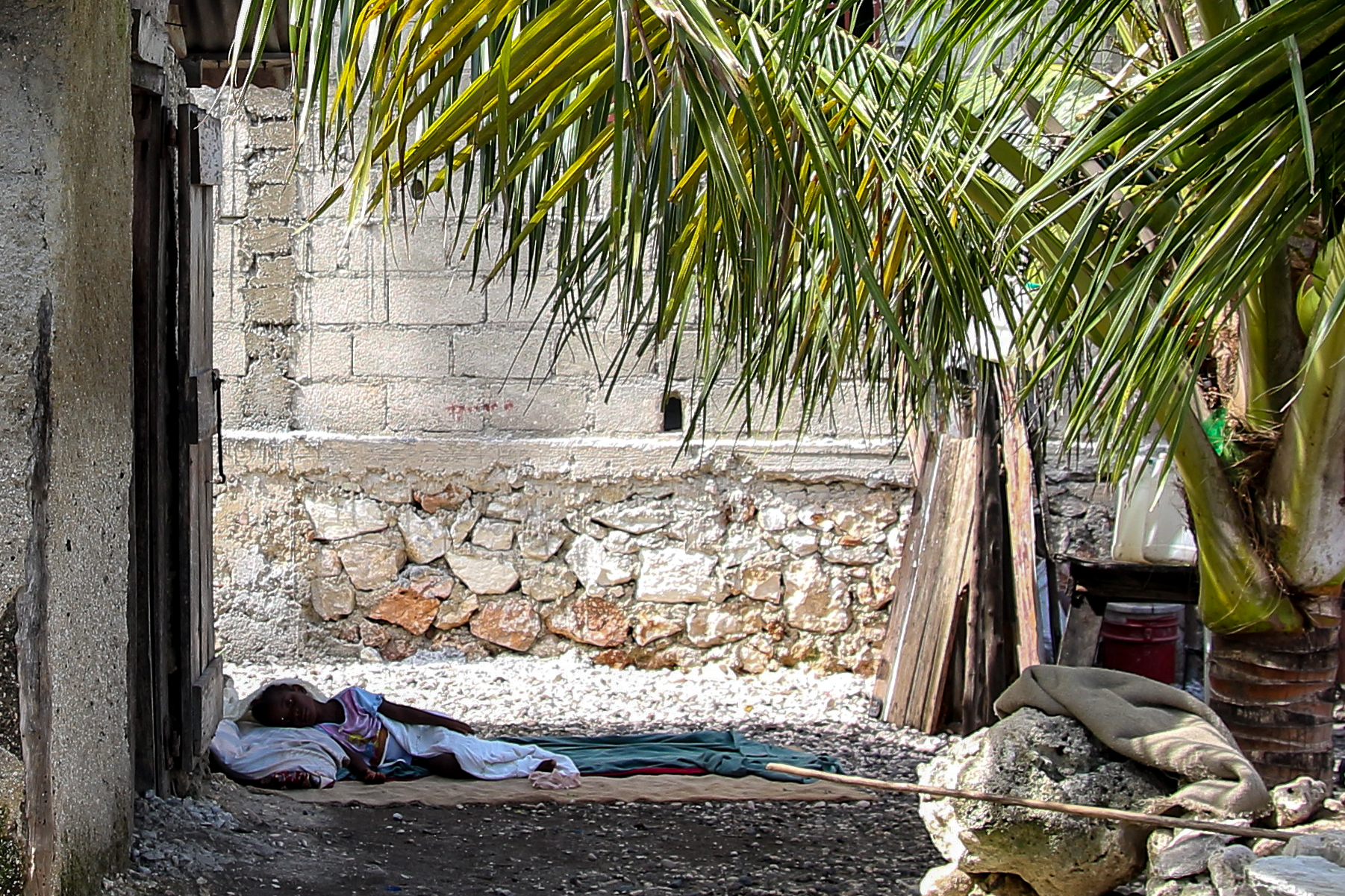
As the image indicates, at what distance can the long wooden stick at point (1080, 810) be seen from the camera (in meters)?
2.43

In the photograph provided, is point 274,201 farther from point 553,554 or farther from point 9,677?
point 9,677

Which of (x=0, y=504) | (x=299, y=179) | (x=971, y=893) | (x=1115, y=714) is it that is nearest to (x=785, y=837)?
(x=971, y=893)

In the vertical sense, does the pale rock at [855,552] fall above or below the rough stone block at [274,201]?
below

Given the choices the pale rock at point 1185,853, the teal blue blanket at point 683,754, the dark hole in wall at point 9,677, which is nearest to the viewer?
the dark hole in wall at point 9,677

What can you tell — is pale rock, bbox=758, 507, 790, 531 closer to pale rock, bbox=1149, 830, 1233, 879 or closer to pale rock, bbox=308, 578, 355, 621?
pale rock, bbox=308, 578, 355, 621

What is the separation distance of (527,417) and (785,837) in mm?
2411

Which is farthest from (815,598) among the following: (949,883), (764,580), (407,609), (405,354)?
(949,883)

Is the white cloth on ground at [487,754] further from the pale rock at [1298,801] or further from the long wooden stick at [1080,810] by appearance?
the pale rock at [1298,801]

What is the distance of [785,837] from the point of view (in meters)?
3.82

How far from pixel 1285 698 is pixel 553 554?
3.22 m

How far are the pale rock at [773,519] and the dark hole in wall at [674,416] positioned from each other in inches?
20.2

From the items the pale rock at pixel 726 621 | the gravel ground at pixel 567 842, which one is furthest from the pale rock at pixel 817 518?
the gravel ground at pixel 567 842

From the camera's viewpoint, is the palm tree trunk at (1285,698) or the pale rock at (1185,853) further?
the palm tree trunk at (1285,698)

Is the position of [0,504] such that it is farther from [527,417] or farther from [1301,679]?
[527,417]
